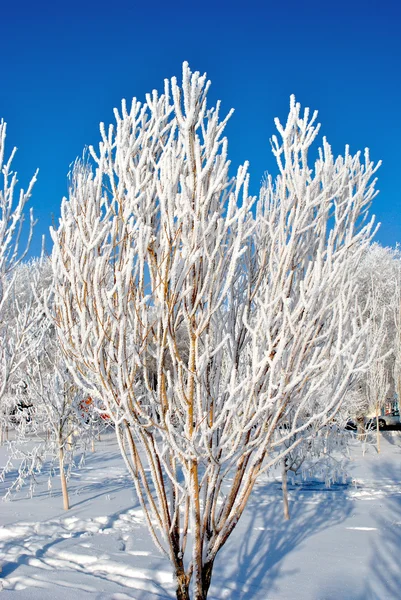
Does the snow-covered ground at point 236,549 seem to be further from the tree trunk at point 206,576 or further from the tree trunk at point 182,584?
the tree trunk at point 206,576

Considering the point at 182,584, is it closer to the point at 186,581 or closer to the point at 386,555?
the point at 186,581

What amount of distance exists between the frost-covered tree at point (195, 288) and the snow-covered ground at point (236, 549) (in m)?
3.20

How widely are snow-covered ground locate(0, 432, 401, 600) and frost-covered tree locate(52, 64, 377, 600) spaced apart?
3.20 metres

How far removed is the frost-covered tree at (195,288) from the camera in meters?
3.04

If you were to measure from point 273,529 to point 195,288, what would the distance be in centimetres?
775

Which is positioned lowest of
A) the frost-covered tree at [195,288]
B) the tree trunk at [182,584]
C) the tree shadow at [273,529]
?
the tree shadow at [273,529]

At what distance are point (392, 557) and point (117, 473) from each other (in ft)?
33.7

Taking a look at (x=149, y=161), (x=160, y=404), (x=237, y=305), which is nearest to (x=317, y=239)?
(x=237, y=305)

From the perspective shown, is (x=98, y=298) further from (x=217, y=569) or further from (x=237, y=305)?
(x=217, y=569)

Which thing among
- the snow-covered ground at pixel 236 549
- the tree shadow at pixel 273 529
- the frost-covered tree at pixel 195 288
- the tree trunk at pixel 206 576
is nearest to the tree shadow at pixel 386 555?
the snow-covered ground at pixel 236 549

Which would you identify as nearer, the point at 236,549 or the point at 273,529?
the point at 236,549

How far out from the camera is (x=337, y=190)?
11.6 ft

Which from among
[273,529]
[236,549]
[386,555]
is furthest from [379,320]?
[236,549]

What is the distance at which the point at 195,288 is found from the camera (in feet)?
10.7
